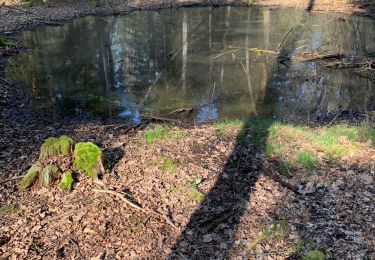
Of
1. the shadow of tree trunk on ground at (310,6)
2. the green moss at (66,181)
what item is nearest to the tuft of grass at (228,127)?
the green moss at (66,181)

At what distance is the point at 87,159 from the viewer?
736 cm

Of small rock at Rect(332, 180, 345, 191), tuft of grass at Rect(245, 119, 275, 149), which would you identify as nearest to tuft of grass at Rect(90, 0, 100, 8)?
tuft of grass at Rect(245, 119, 275, 149)

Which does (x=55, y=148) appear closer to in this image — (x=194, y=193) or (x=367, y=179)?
(x=194, y=193)

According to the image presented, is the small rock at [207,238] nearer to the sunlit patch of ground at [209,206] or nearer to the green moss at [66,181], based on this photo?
the sunlit patch of ground at [209,206]

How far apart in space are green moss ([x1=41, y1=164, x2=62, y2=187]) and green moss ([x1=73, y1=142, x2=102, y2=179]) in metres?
0.40

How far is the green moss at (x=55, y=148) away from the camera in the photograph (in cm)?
722

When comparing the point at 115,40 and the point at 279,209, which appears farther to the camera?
the point at 115,40

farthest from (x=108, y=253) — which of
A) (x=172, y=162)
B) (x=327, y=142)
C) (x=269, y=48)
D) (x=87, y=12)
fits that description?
(x=87, y=12)

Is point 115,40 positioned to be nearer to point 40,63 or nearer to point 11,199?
point 40,63

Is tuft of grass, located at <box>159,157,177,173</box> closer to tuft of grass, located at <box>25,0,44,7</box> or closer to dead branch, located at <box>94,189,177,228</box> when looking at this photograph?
dead branch, located at <box>94,189,177,228</box>

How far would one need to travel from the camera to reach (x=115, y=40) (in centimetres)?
2230

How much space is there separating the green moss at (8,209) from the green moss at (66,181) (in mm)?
876

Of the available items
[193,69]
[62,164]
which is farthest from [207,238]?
[193,69]

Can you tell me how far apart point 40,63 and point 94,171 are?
1235 centimetres
